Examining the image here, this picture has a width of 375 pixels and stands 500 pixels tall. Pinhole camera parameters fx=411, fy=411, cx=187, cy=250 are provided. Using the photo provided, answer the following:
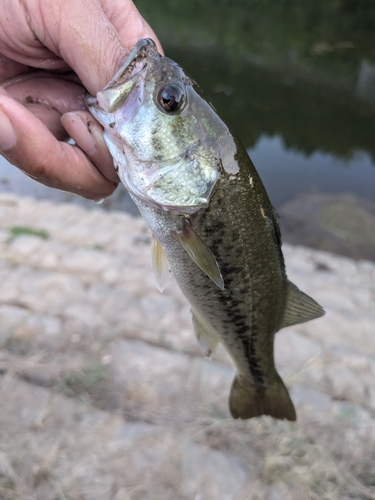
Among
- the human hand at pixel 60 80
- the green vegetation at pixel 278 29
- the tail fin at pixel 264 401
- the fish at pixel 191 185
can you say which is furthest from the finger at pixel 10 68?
the green vegetation at pixel 278 29

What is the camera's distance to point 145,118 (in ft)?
5.48

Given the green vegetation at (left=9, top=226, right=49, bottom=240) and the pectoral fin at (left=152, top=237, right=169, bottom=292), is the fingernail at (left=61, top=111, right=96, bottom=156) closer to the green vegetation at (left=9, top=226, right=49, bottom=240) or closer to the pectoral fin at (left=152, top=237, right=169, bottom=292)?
the pectoral fin at (left=152, top=237, right=169, bottom=292)

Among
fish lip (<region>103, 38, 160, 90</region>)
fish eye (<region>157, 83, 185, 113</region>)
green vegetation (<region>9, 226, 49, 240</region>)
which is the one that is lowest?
green vegetation (<region>9, 226, 49, 240</region>)

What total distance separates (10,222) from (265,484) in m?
4.52

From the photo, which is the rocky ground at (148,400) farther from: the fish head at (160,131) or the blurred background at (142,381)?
the fish head at (160,131)

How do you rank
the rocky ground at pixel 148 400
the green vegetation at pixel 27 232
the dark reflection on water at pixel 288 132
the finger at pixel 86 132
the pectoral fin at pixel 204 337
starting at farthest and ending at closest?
the dark reflection on water at pixel 288 132
the green vegetation at pixel 27 232
the rocky ground at pixel 148 400
the pectoral fin at pixel 204 337
the finger at pixel 86 132

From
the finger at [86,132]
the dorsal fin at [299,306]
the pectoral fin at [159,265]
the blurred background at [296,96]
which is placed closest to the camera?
the finger at [86,132]

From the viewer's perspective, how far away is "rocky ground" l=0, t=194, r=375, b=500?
278 cm

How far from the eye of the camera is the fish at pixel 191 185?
1.66 m

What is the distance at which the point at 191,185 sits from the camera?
1.75 meters

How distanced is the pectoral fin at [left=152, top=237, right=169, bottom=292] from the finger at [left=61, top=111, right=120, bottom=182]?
501 mm

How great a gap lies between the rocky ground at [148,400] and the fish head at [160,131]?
2.01 m

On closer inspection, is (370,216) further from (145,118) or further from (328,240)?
(145,118)

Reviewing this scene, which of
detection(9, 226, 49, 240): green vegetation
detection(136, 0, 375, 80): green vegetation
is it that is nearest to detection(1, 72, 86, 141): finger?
detection(9, 226, 49, 240): green vegetation
